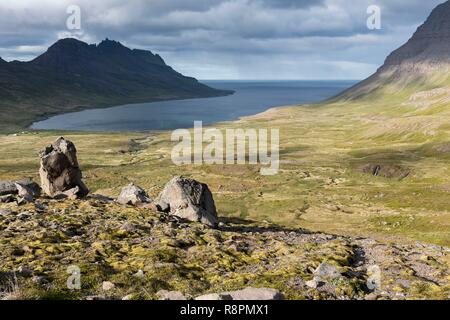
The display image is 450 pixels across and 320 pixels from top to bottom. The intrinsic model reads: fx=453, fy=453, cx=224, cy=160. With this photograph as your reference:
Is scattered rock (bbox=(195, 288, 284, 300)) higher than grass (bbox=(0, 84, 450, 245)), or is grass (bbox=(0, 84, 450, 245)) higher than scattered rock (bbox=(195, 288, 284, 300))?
scattered rock (bbox=(195, 288, 284, 300))

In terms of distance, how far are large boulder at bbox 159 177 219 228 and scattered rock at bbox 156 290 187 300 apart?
20.5 m

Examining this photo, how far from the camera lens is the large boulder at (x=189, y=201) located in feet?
137

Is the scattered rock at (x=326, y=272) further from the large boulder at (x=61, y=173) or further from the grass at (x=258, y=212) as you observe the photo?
the large boulder at (x=61, y=173)

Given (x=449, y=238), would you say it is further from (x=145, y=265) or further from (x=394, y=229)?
(x=145, y=265)

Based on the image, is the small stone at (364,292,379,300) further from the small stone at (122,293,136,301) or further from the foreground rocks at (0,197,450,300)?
the small stone at (122,293,136,301)

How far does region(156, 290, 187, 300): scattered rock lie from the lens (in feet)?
64.8

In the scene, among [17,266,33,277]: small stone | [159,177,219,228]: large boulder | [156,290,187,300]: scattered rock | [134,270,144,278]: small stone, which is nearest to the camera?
[156,290,187,300]: scattered rock

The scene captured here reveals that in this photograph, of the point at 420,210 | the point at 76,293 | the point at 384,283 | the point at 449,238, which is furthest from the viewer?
the point at 420,210

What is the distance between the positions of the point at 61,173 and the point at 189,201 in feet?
44.2

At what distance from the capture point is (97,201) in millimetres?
41969

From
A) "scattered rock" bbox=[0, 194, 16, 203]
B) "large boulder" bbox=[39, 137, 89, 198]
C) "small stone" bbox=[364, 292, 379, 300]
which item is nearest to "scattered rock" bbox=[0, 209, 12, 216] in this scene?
"scattered rock" bbox=[0, 194, 16, 203]

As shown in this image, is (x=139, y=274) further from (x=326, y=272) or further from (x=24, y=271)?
(x=326, y=272)
